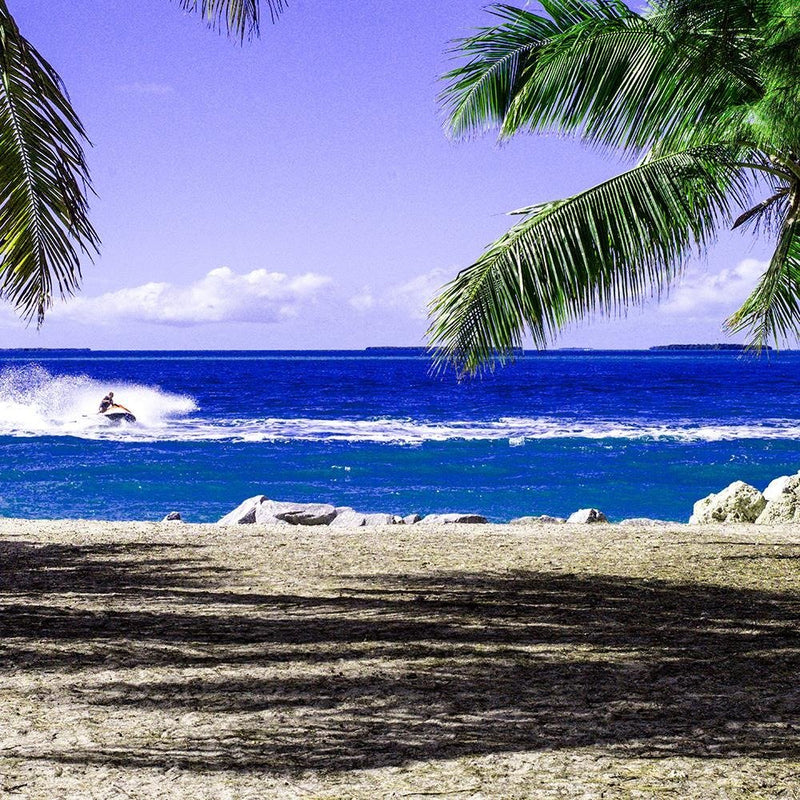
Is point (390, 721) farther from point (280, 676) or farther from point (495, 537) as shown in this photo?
point (495, 537)

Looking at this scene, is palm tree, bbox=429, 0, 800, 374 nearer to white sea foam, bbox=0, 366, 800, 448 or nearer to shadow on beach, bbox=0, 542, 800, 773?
shadow on beach, bbox=0, 542, 800, 773

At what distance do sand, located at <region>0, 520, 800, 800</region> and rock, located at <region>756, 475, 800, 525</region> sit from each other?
253 cm

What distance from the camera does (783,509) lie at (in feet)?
34.1

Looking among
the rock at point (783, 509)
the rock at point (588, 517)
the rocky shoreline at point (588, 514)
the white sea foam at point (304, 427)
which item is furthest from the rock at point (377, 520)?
the white sea foam at point (304, 427)

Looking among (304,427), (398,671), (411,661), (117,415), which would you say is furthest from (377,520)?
(117,415)

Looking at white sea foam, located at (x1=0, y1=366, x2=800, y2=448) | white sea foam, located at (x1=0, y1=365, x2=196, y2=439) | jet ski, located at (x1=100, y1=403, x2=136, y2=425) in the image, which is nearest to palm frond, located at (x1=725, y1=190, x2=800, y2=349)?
white sea foam, located at (x1=0, y1=366, x2=800, y2=448)

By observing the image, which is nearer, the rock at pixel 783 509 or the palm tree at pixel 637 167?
the palm tree at pixel 637 167

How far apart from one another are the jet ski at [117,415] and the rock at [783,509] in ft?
77.6

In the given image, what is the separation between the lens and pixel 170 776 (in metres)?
3.36

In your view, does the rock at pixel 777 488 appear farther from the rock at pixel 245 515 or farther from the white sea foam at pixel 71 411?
the white sea foam at pixel 71 411

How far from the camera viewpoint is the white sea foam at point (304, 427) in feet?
88.5

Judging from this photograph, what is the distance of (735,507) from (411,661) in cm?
768

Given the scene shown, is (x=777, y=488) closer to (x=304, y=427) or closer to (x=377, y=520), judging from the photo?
(x=377, y=520)

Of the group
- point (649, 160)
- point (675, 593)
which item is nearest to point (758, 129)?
point (649, 160)
